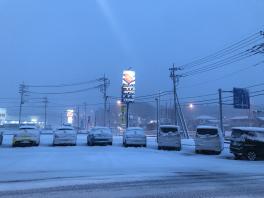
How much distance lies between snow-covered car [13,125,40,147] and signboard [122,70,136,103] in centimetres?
3773

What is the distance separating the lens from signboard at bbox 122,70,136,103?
73.2 meters

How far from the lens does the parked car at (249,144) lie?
89.9 ft

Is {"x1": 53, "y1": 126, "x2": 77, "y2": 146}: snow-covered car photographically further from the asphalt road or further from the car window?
the asphalt road

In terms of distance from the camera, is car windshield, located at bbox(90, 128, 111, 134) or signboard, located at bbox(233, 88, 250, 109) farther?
signboard, located at bbox(233, 88, 250, 109)

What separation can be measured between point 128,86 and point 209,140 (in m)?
45.4

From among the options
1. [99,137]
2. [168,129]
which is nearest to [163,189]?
[168,129]

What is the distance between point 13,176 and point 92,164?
5.50 meters

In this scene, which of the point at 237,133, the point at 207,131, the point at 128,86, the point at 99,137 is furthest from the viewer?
the point at 128,86

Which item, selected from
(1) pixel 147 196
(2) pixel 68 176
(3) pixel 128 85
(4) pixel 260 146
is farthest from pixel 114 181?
(3) pixel 128 85

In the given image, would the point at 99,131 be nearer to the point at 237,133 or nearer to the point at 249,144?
the point at 237,133

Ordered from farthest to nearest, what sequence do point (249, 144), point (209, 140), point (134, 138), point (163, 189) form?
point (134, 138) → point (209, 140) → point (249, 144) → point (163, 189)

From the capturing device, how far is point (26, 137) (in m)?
34.5

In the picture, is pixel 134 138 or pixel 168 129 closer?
pixel 168 129

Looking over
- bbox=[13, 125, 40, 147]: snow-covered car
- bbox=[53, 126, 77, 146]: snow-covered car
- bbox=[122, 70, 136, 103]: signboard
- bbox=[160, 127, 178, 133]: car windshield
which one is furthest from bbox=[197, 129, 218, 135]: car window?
bbox=[122, 70, 136, 103]: signboard
